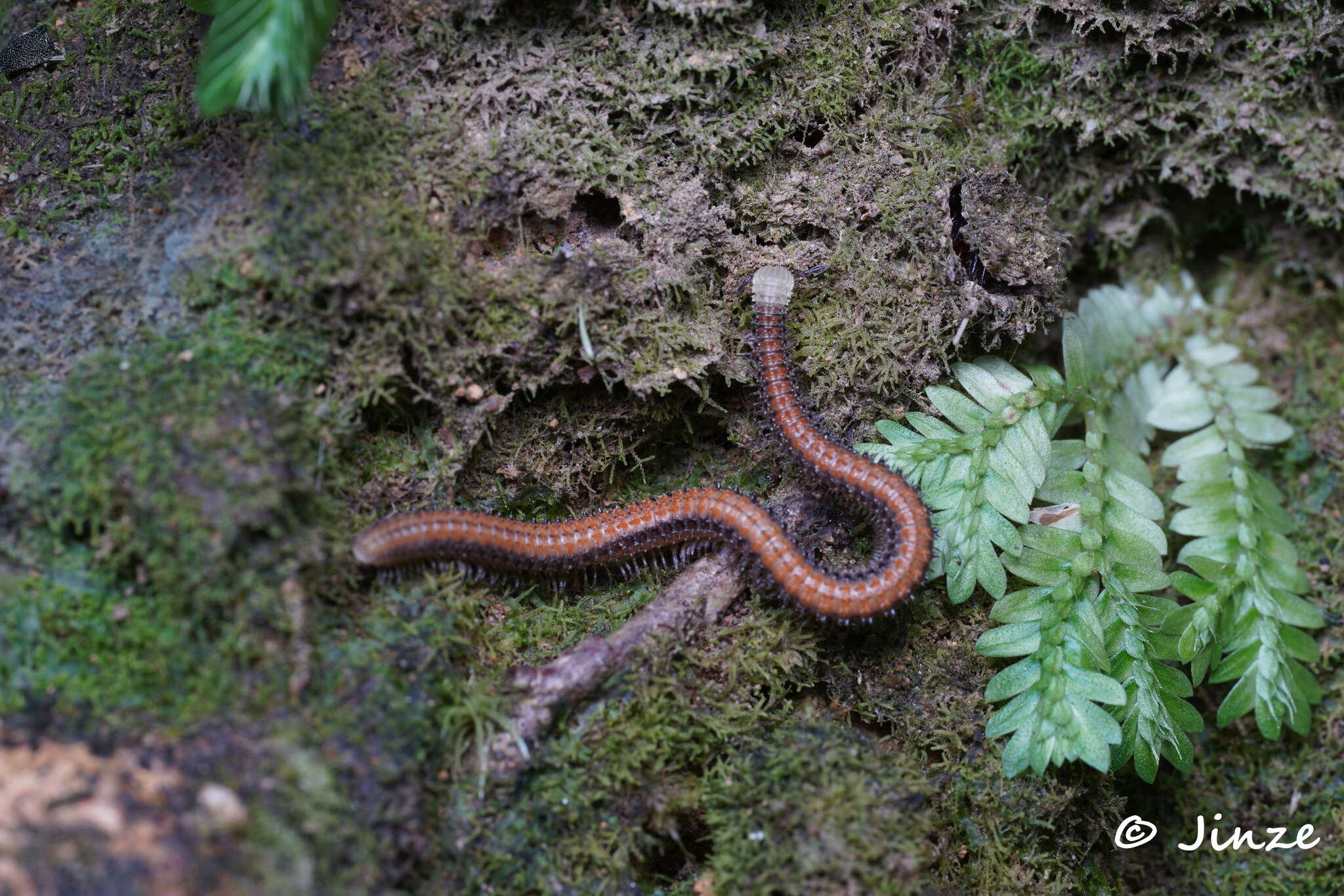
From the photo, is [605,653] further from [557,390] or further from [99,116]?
[99,116]

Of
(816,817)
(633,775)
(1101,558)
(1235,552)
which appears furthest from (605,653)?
(1235,552)

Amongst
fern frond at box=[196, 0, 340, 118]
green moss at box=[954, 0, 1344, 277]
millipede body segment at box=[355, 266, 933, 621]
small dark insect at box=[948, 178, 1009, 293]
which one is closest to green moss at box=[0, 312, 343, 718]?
millipede body segment at box=[355, 266, 933, 621]

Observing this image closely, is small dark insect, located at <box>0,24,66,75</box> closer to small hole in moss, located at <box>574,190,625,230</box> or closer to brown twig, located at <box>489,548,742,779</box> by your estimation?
small hole in moss, located at <box>574,190,625,230</box>

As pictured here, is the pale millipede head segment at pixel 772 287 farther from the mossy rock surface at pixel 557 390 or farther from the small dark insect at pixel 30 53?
the small dark insect at pixel 30 53

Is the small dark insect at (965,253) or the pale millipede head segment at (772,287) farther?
the small dark insect at (965,253)

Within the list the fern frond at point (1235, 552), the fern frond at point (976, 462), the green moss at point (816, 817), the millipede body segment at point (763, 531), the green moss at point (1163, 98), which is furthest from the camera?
the green moss at point (1163, 98)

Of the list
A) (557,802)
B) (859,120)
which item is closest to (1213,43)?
(859,120)

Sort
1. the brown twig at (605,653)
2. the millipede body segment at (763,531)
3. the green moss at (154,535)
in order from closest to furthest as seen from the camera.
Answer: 1. the green moss at (154,535)
2. the brown twig at (605,653)
3. the millipede body segment at (763,531)

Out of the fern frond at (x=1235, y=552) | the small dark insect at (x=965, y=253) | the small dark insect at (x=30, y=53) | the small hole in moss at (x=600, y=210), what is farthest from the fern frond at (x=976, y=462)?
the small dark insect at (x=30, y=53)
